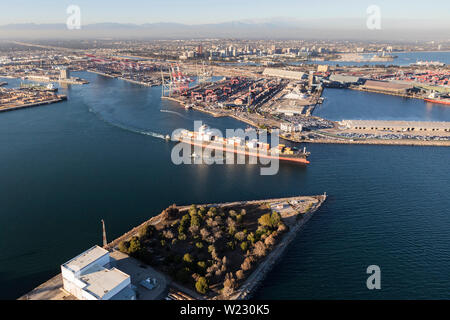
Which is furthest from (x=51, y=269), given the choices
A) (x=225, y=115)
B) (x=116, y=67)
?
(x=116, y=67)

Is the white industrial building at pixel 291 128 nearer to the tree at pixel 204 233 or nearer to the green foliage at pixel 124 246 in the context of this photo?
the tree at pixel 204 233

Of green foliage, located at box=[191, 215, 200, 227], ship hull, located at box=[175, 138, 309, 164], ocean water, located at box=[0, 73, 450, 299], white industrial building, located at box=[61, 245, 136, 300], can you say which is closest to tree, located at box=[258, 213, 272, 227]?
ocean water, located at box=[0, 73, 450, 299]

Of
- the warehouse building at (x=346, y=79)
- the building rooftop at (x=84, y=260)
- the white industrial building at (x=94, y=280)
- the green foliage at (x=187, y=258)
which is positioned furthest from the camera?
the warehouse building at (x=346, y=79)

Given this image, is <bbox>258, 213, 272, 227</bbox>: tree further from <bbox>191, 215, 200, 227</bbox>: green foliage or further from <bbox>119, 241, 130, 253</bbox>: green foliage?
<bbox>119, 241, 130, 253</bbox>: green foliage

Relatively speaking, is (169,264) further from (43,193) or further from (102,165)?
(102,165)

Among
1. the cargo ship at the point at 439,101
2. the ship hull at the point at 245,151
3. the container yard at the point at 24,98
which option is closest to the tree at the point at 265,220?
the ship hull at the point at 245,151

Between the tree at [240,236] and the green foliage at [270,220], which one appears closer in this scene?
the tree at [240,236]
